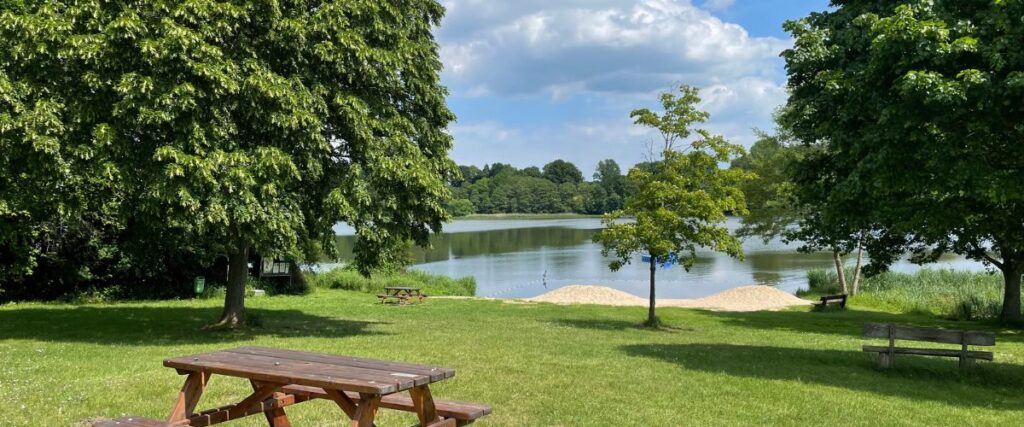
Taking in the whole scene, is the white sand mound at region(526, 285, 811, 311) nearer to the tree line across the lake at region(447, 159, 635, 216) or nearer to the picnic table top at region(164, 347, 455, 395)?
the picnic table top at region(164, 347, 455, 395)

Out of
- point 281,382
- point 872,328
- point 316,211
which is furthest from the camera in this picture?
point 316,211

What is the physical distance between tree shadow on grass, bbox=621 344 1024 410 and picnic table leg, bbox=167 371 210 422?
721 cm

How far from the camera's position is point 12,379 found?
8227 mm

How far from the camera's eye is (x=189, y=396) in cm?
521

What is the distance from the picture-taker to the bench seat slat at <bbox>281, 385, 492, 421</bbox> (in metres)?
5.04

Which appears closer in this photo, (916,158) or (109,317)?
(916,158)

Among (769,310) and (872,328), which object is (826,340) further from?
(769,310)

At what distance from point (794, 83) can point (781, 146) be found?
2539 cm

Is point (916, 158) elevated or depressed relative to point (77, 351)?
elevated

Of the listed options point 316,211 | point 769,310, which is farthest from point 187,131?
point 769,310

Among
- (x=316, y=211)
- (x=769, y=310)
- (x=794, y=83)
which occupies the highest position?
(x=794, y=83)

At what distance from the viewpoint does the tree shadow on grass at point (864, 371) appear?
903 centimetres

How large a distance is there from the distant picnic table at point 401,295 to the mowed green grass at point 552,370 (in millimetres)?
4888

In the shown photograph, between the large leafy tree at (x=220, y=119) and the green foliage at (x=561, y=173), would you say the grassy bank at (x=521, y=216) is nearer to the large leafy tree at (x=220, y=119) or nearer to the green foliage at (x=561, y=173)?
the green foliage at (x=561, y=173)
